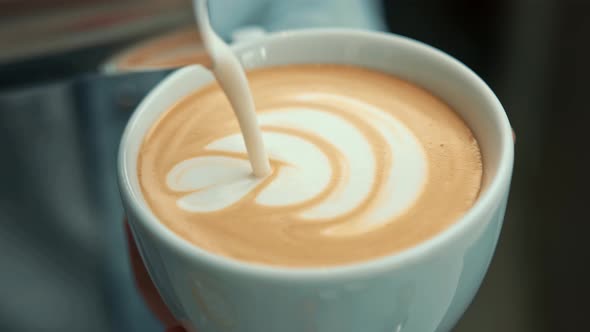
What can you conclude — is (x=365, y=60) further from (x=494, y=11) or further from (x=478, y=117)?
(x=494, y=11)

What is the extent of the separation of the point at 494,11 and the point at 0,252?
0.81 metres

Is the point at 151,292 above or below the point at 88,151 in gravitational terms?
below

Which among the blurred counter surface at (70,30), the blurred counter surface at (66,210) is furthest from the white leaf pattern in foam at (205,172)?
the blurred counter surface at (66,210)

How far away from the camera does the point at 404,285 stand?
36 cm

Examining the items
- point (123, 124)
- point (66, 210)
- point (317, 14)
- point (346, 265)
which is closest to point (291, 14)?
point (317, 14)

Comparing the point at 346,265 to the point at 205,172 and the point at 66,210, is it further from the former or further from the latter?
the point at 66,210

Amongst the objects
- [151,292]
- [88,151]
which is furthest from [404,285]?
[88,151]

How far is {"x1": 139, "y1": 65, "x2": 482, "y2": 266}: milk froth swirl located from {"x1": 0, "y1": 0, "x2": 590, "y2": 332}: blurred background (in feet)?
0.31

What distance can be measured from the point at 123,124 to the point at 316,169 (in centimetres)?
43

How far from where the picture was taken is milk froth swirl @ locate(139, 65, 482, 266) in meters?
0.41

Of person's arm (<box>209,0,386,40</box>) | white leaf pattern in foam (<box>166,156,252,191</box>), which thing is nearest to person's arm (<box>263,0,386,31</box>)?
person's arm (<box>209,0,386,40</box>)

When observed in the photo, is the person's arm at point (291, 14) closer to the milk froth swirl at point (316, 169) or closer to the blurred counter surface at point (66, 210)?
the blurred counter surface at point (66, 210)

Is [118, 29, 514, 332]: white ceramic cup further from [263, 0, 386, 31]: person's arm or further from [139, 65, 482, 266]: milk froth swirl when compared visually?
[263, 0, 386, 31]: person's arm

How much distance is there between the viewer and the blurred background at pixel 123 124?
1.05 ft
